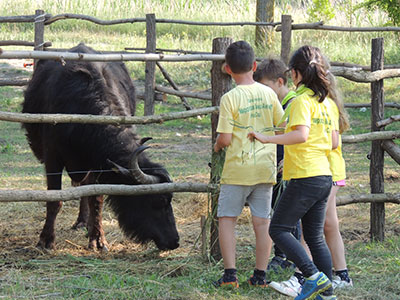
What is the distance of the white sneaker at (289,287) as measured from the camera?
391 centimetres

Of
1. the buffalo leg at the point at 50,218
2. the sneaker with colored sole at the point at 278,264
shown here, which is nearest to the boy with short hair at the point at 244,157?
the sneaker with colored sole at the point at 278,264

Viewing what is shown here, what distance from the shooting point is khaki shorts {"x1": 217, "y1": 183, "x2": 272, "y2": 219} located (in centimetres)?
415

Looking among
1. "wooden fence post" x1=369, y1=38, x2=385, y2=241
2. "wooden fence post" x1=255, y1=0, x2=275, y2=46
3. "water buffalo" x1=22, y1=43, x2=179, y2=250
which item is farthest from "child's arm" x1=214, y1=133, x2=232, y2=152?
"wooden fence post" x1=255, y1=0, x2=275, y2=46

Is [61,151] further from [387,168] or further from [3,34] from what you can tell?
[3,34]

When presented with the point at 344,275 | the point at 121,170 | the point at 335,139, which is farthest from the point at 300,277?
the point at 121,170

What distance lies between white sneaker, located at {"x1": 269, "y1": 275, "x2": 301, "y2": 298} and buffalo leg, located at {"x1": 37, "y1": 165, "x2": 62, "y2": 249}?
96.7 inches

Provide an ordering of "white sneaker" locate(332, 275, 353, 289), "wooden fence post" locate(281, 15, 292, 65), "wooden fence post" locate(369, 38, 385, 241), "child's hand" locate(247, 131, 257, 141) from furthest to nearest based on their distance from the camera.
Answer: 1. "wooden fence post" locate(281, 15, 292, 65)
2. "wooden fence post" locate(369, 38, 385, 241)
3. "white sneaker" locate(332, 275, 353, 289)
4. "child's hand" locate(247, 131, 257, 141)

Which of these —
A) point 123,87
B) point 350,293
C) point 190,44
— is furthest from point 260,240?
point 190,44

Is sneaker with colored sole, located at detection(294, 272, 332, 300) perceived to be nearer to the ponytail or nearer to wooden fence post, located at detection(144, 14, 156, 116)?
the ponytail

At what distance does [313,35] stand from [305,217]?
45.8 ft

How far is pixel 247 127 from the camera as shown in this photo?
406 cm

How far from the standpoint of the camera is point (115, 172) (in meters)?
5.30

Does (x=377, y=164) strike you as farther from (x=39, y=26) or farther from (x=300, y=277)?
(x=39, y=26)

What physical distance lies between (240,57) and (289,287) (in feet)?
4.94
